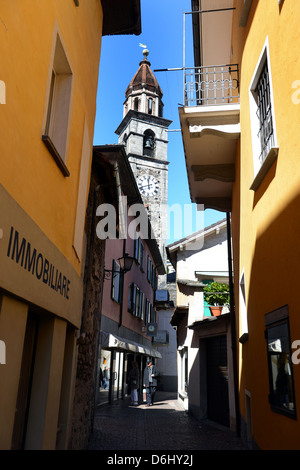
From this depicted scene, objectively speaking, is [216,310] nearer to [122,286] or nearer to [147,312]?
[122,286]

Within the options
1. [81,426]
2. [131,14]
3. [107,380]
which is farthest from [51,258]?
[107,380]

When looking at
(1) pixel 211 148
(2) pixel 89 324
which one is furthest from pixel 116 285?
(1) pixel 211 148

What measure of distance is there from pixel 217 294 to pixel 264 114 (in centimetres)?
Answer: 846

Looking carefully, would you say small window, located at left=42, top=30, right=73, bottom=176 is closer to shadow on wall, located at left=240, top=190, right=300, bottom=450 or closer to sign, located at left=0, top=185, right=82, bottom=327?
sign, located at left=0, top=185, right=82, bottom=327

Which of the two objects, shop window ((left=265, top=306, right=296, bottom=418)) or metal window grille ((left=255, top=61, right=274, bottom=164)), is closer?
shop window ((left=265, top=306, right=296, bottom=418))

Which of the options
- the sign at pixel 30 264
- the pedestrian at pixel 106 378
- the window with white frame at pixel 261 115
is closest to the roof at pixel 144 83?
the pedestrian at pixel 106 378

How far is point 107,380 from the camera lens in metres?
15.2

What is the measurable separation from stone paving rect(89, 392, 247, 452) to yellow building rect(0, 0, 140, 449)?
3.40 meters

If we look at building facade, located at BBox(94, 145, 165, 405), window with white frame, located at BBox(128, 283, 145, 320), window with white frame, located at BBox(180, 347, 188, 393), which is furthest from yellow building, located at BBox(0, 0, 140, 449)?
window with white frame, located at BBox(128, 283, 145, 320)

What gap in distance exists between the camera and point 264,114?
575 centimetres

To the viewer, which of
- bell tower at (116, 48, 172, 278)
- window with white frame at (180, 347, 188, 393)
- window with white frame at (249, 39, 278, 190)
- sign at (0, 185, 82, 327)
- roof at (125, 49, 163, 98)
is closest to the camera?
sign at (0, 185, 82, 327)

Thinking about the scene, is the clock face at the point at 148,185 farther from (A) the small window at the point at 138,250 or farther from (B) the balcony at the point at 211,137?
(B) the balcony at the point at 211,137

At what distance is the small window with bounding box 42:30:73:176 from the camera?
457 centimetres

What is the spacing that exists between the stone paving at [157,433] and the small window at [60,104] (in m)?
5.63
